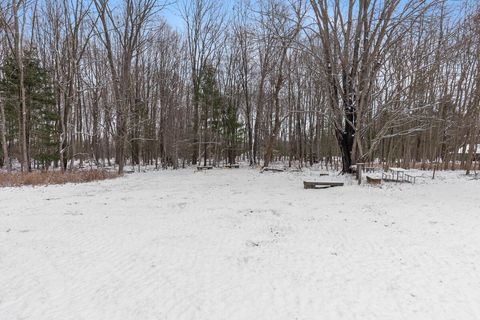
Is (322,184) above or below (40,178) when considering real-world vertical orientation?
below

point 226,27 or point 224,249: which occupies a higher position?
point 226,27

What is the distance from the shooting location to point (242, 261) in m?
4.09

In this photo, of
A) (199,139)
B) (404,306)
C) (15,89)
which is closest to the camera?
(404,306)

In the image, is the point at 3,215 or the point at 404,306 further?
the point at 3,215

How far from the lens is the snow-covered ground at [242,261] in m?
2.98

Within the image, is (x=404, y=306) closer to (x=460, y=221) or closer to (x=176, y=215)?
(x=460, y=221)

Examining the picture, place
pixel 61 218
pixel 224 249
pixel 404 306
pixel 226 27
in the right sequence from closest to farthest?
pixel 404 306
pixel 224 249
pixel 61 218
pixel 226 27

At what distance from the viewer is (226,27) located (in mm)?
25641

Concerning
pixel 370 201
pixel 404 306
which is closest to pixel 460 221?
pixel 370 201

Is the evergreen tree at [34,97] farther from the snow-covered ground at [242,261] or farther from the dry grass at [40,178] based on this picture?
the snow-covered ground at [242,261]

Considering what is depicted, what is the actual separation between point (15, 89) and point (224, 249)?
2081cm

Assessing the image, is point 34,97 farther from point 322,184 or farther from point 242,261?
point 242,261

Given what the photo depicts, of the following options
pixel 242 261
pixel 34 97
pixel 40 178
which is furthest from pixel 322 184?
Answer: pixel 34 97

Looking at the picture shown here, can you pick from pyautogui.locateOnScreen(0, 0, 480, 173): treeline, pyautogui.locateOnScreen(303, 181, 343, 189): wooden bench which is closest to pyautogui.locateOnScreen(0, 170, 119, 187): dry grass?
pyautogui.locateOnScreen(0, 0, 480, 173): treeline
